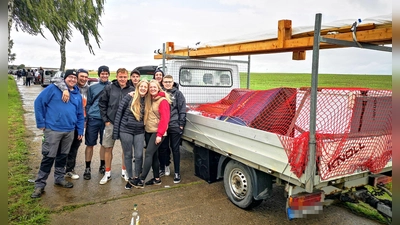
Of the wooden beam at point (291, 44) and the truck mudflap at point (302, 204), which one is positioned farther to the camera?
the truck mudflap at point (302, 204)

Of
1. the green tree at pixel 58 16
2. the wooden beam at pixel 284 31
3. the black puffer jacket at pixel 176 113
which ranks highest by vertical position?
the green tree at pixel 58 16

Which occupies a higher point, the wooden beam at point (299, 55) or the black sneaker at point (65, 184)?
the wooden beam at point (299, 55)

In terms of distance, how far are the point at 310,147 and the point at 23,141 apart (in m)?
6.97

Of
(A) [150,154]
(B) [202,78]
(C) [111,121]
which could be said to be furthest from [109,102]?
(B) [202,78]

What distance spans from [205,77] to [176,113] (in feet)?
7.01

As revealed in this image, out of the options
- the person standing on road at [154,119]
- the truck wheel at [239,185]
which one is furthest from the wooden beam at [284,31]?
the person standing on road at [154,119]

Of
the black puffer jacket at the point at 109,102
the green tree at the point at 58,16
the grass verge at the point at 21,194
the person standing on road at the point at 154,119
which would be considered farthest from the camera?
the green tree at the point at 58,16

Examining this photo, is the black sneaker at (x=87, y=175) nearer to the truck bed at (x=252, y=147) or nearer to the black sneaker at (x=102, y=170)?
the black sneaker at (x=102, y=170)

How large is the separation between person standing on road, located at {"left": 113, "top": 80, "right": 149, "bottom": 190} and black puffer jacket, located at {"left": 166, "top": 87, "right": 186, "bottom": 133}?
49 cm

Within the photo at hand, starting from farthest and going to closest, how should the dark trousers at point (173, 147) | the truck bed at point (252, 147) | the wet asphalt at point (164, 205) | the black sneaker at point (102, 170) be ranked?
the black sneaker at point (102, 170) < the dark trousers at point (173, 147) < the wet asphalt at point (164, 205) < the truck bed at point (252, 147)

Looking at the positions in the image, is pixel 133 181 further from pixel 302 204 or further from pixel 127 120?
pixel 302 204

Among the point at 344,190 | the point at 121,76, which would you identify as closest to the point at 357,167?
the point at 344,190

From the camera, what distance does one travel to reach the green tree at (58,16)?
1346 cm

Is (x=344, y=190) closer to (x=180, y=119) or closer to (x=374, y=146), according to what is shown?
(x=374, y=146)
